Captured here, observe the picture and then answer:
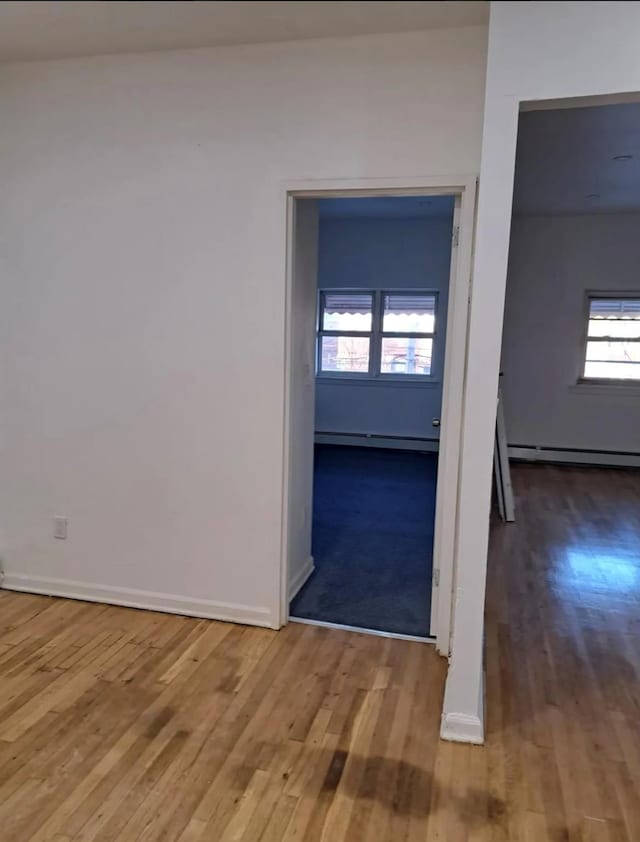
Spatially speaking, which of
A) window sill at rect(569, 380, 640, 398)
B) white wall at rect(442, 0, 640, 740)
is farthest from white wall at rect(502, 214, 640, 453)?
white wall at rect(442, 0, 640, 740)

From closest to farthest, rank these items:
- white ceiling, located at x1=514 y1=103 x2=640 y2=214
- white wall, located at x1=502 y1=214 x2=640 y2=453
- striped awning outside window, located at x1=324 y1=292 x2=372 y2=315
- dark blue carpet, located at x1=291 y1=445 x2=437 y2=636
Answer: dark blue carpet, located at x1=291 y1=445 x2=437 y2=636, white ceiling, located at x1=514 y1=103 x2=640 y2=214, white wall, located at x1=502 y1=214 x2=640 y2=453, striped awning outside window, located at x1=324 y1=292 x2=372 y2=315

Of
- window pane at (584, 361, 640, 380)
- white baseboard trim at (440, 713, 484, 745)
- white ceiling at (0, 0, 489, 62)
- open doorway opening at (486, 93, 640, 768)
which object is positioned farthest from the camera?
window pane at (584, 361, 640, 380)

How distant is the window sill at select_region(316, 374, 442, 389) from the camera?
22.8 feet

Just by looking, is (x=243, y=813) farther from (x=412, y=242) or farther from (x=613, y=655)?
(x=412, y=242)

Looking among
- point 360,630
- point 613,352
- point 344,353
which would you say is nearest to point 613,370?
point 613,352

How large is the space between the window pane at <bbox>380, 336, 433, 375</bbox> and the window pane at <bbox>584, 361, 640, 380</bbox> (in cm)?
176

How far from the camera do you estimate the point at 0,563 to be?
3.20 m

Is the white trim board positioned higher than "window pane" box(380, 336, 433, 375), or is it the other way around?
"window pane" box(380, 336, 433, 375)

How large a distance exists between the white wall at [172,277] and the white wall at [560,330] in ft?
14.3

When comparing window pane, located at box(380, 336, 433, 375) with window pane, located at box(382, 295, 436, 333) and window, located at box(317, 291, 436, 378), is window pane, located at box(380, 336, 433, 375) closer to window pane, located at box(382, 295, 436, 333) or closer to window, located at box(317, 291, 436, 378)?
window, located at box(317, 291, 436, 378)

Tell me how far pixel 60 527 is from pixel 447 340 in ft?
7.16

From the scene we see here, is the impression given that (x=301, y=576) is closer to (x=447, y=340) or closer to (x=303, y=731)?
(x=303, y=731)

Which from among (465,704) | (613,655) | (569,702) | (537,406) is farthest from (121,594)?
(537,406)

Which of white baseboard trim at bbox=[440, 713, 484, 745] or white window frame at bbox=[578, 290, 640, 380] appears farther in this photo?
white window frame at bbox=[578, 290, 640, 380]
